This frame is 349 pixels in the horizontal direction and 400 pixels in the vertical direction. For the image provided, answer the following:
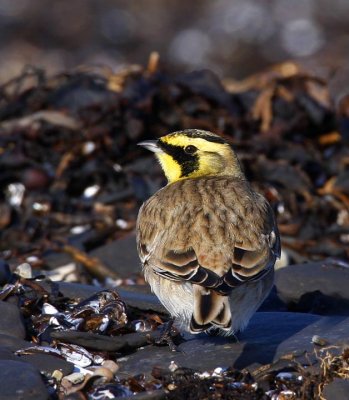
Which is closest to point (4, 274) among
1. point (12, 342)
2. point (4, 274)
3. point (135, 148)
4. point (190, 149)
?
point (4, 274)

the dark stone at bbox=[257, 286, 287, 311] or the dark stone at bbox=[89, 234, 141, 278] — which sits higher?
the dark stone at bbox=[257, 286, 287, 311]

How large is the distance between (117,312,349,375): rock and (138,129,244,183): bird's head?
1.23 metres

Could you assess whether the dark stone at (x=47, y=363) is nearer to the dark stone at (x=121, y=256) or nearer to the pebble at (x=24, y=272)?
→ the pebble at (x=24, y=272)

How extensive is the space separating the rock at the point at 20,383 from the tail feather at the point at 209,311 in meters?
0.85

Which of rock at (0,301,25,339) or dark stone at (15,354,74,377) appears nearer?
dark stone at (15,354,74,377)

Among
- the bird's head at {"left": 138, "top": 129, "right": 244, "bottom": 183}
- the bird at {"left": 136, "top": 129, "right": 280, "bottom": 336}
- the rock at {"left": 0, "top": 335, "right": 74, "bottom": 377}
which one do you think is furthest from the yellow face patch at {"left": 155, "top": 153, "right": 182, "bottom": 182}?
the rock at {"left": 0, "top": 335, "right": 74, "bottom": 377}

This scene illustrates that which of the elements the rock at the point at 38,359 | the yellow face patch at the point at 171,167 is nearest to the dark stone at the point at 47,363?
the rock at the point at 38,359

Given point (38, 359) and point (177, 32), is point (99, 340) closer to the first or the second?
point (38, 359)

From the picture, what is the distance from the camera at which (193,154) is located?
24.4 feet

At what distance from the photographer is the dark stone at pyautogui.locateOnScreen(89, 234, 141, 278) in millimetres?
8977

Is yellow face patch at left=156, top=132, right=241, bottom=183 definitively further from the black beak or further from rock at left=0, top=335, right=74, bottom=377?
rock at left=0, top=335, right=74, bottom=377

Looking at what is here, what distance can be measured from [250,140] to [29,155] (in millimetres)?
2179

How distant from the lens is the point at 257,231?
647cm

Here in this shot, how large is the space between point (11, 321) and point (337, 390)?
2.00 meters
